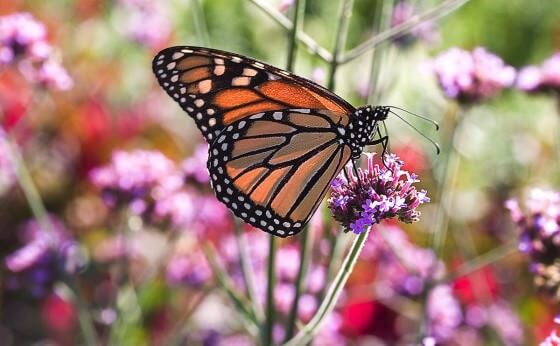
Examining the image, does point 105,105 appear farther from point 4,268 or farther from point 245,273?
point 245,273

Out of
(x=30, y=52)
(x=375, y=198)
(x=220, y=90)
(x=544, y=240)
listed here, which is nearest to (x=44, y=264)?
(x=30, y=52)

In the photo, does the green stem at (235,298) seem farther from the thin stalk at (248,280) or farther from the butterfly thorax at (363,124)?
the butterfly thorax at (363,124)

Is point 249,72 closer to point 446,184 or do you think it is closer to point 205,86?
point 205,86

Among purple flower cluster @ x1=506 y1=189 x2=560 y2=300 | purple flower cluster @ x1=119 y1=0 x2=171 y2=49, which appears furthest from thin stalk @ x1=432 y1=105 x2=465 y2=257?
purple flower cluster @ x1=119 y1=0 x2=171 y2=49

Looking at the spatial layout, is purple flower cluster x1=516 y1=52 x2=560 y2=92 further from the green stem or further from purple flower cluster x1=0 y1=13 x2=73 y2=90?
purple flower cluster x1=0 y1=13 x2=73 y2=90

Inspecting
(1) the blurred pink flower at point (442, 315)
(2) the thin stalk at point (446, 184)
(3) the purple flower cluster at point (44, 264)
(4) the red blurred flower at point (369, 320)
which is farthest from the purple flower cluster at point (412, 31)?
(3) the purple flower cluster at point (44, 264)

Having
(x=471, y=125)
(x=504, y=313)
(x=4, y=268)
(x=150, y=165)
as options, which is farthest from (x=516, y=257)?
(x=4, y=268)
